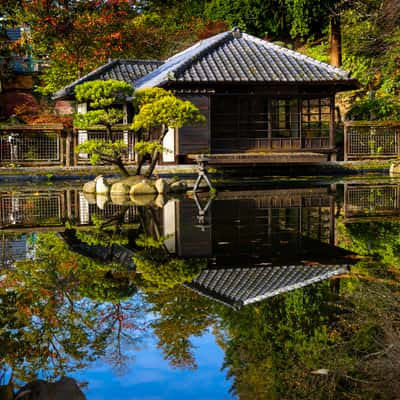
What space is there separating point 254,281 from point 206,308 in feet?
3.15

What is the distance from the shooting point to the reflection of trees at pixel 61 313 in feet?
13.0

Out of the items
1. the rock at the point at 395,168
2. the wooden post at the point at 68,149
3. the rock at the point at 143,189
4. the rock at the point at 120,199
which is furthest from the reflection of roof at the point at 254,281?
the rock at the point at 395,168

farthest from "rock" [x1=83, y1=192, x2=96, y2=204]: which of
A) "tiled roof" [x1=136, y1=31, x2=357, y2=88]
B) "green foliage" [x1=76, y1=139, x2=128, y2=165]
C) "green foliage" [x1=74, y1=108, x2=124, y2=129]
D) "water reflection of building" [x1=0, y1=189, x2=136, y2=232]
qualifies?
"tiled roof" [x1=136, y1=31, x2=357, y2=88]

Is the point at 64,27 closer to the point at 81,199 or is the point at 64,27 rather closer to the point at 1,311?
the point at 81,199

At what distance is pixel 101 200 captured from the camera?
50.4 feet

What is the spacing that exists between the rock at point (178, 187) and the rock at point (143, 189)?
0.83 m

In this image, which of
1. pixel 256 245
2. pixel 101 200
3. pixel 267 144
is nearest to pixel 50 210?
pixel 101 200

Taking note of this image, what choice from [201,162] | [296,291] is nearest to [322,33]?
[201,162]

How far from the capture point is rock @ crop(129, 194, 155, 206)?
560 inches

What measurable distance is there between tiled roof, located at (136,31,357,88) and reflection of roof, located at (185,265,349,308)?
624 inches

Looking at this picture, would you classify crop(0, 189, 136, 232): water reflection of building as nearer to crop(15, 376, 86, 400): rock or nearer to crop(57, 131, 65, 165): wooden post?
crop(57, 131, 65, 165): wooden post

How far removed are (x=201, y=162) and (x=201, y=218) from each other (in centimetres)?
651

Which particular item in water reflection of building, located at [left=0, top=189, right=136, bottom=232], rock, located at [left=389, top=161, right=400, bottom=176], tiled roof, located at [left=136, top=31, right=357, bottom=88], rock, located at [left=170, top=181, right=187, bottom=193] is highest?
tiled roof, located at [left=136, top=31, right=357, bottom=88]

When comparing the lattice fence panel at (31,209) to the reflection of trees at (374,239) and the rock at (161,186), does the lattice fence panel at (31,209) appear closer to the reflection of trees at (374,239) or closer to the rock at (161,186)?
the rock at (161,186)
